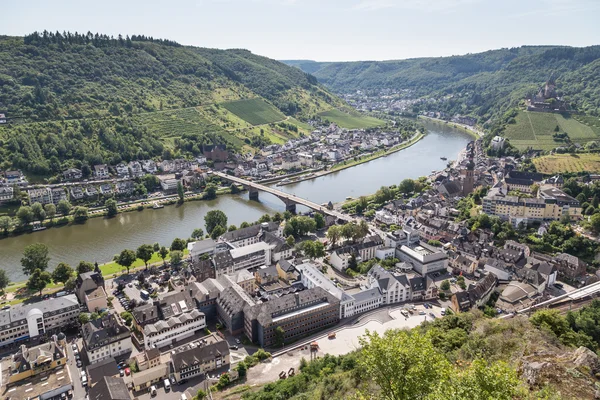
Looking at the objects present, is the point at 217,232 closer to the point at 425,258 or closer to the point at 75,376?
the point at 425,258

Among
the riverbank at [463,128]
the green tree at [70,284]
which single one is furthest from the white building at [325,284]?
the riverbank at [463,128]

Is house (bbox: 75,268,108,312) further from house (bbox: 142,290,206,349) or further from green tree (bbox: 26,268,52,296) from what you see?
house (bbox: 142,290,206,349)

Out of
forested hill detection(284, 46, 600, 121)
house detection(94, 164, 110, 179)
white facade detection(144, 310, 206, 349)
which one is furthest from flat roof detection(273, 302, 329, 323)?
forested hill detection(284, 46, 600, 121)

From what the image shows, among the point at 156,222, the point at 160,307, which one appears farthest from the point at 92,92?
the point at 160,307

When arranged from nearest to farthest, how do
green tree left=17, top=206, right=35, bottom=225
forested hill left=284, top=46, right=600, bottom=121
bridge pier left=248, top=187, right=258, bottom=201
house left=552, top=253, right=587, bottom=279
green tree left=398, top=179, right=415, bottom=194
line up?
house left=552, top=253, right=587, bottom=279, green tree left=17, top=206, right=35, bottom=225, green tree left=398, top=179, right=415, bottom=194, bridge pier left=248, top=187, right=258, bottom=201, forested hill left=284, top=46, right=600, bottom=121

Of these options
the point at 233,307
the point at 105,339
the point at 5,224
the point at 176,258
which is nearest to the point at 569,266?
the point at 233,307

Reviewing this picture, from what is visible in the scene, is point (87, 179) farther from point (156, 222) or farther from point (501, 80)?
point (501, 80)

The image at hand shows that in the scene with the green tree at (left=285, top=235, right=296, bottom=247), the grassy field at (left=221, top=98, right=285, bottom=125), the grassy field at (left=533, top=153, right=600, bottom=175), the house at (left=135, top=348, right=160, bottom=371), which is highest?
the grassy field at (left=221, top=98, right=285, bottom=125)
